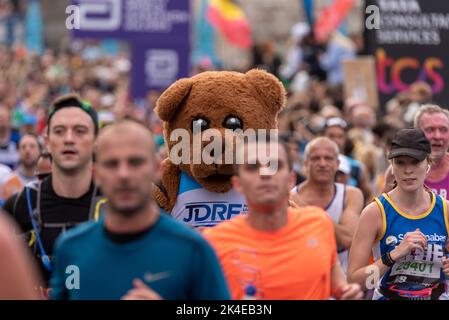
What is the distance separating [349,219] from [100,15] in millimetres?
8228

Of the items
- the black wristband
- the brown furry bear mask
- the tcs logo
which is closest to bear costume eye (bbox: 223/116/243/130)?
the brown furry bear mask

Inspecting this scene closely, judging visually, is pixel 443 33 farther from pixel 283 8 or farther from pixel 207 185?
pixel 283 8

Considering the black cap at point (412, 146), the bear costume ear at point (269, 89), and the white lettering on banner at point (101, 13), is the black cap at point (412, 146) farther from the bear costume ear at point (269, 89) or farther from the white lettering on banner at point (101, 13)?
the white lettering on banner at point (101, 13)

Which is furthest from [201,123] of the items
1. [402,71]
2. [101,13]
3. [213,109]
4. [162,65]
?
[101,13]

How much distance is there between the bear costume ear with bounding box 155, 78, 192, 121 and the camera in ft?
26.1

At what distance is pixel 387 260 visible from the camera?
7090mm

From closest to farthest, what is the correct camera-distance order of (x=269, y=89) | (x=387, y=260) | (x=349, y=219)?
(x=387, y=260) < (x=269, y=89) < (x=349, y=219)

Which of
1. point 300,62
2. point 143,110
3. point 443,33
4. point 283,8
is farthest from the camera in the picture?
point 283,8

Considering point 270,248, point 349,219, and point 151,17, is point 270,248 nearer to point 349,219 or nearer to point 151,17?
point 349,219

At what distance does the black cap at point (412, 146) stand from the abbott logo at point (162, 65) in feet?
30.2

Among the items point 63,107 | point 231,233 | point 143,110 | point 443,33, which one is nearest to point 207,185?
point 63,107

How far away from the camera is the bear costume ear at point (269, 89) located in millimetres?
→ 7957

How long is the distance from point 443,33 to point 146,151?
984 centimetres

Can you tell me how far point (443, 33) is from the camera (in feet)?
47.0
